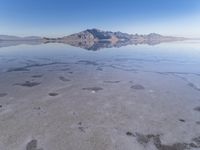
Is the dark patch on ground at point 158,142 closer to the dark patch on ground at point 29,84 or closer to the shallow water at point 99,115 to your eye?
the shallow water at point 99,115

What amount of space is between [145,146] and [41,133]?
2624 mm

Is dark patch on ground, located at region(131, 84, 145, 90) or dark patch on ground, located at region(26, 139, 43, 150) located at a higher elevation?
dark patch on ground, located at region(26, 139, 43, 150)

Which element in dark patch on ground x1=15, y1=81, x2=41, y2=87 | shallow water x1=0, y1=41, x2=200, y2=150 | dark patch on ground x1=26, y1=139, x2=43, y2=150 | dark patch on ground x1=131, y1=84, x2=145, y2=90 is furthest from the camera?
dark patch on ground x1=15, y1=81, x2=41, y2=87

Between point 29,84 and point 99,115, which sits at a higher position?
point 99,115

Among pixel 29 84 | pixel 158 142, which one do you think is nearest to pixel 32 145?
pixel 158 142

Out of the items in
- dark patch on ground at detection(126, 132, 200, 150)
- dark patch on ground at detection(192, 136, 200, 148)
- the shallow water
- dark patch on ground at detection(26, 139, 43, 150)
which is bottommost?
the shallow water

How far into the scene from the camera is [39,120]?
5.90 meters

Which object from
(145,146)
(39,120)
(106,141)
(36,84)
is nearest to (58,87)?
(36,84)

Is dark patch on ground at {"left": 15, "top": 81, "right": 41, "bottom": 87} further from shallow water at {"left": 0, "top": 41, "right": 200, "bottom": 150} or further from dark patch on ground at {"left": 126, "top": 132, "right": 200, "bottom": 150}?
dark patch on ground at {"left": 126, "top": 132, "right": 200, "bottom": 150}

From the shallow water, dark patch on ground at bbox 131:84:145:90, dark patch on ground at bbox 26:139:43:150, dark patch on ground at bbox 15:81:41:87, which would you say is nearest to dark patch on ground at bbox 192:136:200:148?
the shallow water

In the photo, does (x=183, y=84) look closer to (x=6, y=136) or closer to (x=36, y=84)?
(x=36, y=84)

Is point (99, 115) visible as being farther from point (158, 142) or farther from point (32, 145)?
point (32, 145)

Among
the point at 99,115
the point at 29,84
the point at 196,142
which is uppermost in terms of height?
the point at 196,142

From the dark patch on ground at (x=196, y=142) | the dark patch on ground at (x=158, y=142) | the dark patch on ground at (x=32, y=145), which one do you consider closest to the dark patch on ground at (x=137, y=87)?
the dark patch on ground at (x=158, y=142)
